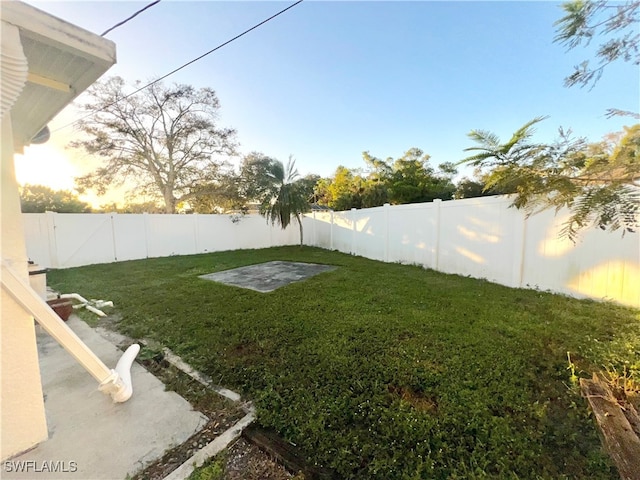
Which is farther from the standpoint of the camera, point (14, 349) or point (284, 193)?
point (284, 193)

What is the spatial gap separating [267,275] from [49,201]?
12635 mm

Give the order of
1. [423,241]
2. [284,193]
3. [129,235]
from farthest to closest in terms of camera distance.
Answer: [284,193], [129,235], [423,241]

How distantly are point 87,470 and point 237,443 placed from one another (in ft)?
2.65

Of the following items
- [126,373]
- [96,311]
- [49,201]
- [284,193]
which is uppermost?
[284,193]

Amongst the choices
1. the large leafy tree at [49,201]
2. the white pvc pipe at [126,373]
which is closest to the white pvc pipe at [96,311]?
the white pvc pipe at [126,373]

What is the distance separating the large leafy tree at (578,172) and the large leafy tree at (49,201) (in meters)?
15.8

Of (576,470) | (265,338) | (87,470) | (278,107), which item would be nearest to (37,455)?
(87,470)

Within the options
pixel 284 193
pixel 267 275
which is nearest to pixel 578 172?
pixel 267 275

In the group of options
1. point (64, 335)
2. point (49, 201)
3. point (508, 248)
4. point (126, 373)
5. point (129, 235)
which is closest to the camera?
point (64, 335)

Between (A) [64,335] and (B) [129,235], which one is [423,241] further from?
(B) [129,235]

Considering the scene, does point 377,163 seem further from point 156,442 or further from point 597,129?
point 156,442

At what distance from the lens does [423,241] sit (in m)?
7.04

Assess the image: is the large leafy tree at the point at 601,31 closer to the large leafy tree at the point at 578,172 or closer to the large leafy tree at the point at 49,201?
the large leafy tree at the point at 578,172

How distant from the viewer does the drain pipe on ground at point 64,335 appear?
1.41m
